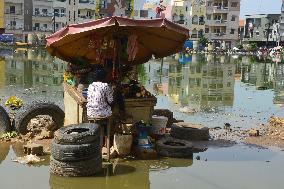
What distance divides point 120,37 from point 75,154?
349 centimetres

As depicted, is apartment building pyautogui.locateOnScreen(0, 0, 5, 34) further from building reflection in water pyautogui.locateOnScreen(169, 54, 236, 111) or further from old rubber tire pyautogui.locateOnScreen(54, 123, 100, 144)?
old rubber tire pyautogui.locateOnScreen(54, 123, 100, 144)

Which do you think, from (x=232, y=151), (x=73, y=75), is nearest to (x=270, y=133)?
(x=232, y=151)

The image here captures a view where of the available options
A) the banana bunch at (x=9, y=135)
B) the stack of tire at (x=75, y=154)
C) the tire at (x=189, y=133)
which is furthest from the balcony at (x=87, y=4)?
the stack of tire at (x=75, y=154)

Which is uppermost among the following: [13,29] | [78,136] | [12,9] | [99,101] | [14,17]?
[12,9]

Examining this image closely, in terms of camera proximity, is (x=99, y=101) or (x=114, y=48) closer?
(x=99, y=101)

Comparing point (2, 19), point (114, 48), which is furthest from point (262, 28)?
→ point (114, 48)

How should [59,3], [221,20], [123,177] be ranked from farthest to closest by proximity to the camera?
1. [221,20]
2. [59,3]
3. [123,177]

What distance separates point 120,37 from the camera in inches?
436

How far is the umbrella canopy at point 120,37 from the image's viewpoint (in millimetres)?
9836

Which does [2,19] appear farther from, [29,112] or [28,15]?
[29,112]

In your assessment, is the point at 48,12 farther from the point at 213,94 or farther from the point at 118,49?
the point at 118,49

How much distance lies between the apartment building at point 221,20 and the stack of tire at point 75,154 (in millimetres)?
90579

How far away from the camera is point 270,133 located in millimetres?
13453

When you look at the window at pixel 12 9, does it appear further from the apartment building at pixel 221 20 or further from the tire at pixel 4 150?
the tire at pixel 4 150
